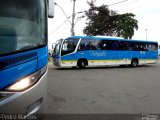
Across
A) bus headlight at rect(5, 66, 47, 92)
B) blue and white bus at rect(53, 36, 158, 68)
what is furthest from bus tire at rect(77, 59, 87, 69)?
bus headlight at rect(5, 66, 47, 92)

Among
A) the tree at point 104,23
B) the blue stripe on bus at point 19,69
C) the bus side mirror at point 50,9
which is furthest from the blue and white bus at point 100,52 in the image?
the blue stripe on bus at point 19,69

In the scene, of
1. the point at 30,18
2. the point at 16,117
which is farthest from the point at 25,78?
the point at 30,18

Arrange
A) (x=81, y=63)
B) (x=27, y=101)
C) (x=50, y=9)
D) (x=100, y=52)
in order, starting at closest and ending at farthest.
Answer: (x=27, y=101), (x=50, y=9), (x=81, y=63), (x=100, y=52)

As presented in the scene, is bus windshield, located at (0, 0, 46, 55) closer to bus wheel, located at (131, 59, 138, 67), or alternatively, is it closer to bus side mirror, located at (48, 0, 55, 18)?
bus side mirror, located at (48, 0, 55, 18)

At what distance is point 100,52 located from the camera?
22750 millimetres

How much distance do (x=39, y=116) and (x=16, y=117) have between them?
0.49 m

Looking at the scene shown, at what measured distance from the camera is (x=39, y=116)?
4066mm

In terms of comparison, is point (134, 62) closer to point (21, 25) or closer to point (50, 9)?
point (50, 9)

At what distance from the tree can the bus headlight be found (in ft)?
118

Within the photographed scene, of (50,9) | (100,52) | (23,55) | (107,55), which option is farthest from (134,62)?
(23,55)

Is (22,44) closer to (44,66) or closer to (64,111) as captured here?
(44,66)

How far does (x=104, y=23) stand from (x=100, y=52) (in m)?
19.3

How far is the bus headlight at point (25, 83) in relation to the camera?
3.63 m

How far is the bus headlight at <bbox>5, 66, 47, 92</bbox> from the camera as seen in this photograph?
3.63 meters
